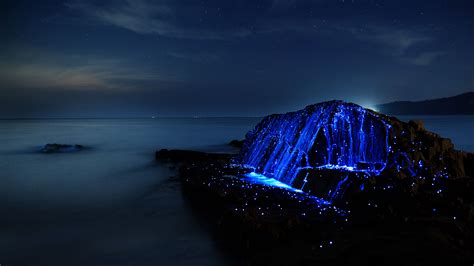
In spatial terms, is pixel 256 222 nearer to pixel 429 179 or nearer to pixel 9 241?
pixel 429 179

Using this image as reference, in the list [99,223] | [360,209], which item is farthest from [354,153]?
[99,223]

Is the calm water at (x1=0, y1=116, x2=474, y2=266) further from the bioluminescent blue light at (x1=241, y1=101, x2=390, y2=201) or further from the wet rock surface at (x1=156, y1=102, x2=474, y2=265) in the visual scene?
the bioluminescent blue light at (x1=241, y1=101, x2=390, y2=201)

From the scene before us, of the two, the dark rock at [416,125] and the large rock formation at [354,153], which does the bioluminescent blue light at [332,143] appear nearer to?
the large rock formation at [354,153]

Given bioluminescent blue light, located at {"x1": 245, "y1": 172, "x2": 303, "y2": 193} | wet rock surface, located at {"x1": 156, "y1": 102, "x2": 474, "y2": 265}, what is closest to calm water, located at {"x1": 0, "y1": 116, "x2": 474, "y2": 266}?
wet rock surface, located at {"x1": 156, "y1": 102, "x2": 474, "y2": 265}

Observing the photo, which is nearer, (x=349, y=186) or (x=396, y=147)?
(x=349, y=186)

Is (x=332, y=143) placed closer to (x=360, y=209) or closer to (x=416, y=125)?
(x=416, y=125)

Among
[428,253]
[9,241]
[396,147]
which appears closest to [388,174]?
[396,147]
